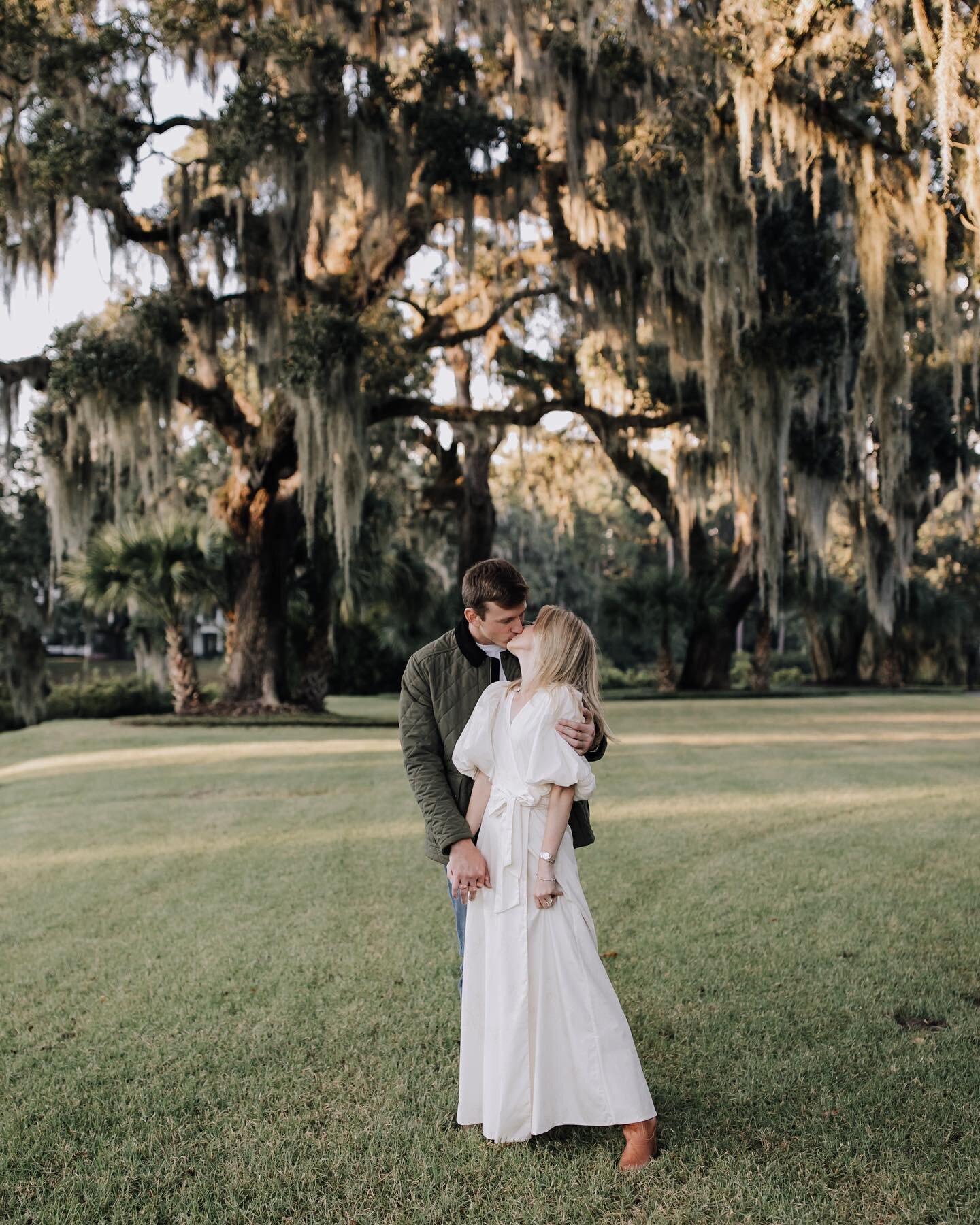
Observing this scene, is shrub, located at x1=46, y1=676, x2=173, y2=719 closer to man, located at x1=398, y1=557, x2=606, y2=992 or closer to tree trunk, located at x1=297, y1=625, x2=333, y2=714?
tree trunk, located at x1=297, y1=625, x2=333, y2=714

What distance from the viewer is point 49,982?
4.19 metres

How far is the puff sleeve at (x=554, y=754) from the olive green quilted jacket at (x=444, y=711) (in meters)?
0.30

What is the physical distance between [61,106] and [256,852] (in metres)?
9.94

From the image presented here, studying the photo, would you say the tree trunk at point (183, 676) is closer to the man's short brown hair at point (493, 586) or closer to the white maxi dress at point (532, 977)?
the man's short brown hair at point (493, 586)

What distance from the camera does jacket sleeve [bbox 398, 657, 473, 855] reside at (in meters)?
3.02

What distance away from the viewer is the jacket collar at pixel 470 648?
9.98 feet

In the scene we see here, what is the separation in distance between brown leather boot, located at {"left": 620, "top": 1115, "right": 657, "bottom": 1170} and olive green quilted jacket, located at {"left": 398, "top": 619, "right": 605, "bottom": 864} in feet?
2.49

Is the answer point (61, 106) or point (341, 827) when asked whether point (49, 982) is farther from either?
point (61, 106)

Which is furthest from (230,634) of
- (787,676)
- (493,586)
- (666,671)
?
(787,676)

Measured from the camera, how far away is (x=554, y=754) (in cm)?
274

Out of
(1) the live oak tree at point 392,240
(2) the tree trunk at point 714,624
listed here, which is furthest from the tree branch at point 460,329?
(2) the tree trunk at point 714,624

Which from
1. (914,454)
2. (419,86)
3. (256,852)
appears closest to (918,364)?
(914,454)

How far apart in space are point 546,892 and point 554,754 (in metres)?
0.36

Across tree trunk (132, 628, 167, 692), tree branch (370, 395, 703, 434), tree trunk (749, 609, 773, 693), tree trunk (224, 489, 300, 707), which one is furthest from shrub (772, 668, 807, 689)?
tree trunk (224, 489, 300, 707)
